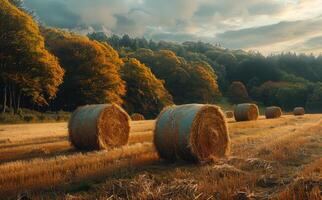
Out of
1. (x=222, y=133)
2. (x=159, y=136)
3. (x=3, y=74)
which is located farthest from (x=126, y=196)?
(x=3, y=74)

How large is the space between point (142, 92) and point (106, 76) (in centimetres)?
1107

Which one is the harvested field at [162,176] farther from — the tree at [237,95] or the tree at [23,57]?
the tree at [237,95]

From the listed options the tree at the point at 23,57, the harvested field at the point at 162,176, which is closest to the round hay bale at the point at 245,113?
the tree at the point at 23,57

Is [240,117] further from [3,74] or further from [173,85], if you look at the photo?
[173,85]

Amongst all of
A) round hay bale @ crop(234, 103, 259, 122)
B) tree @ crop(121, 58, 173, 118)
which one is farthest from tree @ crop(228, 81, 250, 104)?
round hay bale @ crop(234, 103, 259, 122)

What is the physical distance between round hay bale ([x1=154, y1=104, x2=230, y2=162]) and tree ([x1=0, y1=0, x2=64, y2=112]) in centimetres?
2782

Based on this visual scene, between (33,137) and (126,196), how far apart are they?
1578cm

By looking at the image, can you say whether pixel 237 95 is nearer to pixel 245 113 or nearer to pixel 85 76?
pixel 85 76

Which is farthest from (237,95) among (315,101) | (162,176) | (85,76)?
(162,176)

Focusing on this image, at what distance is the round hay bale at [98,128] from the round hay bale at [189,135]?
422 cm

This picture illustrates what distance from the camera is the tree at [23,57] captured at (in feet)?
130

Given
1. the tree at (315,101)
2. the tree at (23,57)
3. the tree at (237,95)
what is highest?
the tree at (23,57)

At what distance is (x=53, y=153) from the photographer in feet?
55.7

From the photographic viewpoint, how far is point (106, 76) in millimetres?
53188
